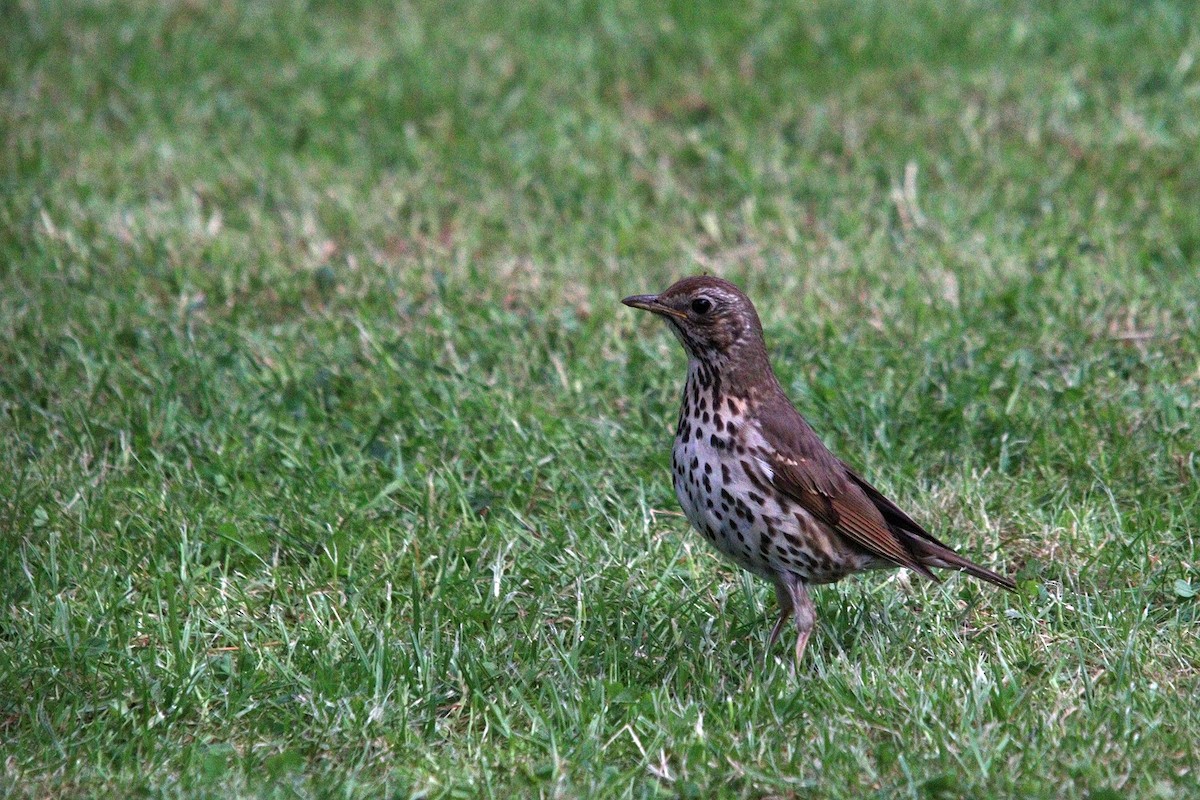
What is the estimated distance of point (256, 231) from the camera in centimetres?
788

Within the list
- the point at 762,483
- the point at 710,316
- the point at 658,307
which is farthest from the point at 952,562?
the point at 658,307

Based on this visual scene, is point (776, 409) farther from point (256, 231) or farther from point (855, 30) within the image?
point (855, 30)

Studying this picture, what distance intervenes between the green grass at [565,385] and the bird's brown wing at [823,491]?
1.00 feet

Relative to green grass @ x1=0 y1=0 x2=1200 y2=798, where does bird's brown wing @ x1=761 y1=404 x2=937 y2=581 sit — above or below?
above

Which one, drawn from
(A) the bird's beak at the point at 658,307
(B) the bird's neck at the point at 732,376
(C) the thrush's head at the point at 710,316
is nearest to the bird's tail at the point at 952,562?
(B) the bird's neck at the point at 732,376

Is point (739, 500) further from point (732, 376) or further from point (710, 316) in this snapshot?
point (710, 316)

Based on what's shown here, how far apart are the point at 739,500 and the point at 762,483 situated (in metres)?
0.09

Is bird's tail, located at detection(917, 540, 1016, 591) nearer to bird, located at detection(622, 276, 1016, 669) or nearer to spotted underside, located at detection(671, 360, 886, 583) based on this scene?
bird, located at detection(622, 276, 1016, 669)

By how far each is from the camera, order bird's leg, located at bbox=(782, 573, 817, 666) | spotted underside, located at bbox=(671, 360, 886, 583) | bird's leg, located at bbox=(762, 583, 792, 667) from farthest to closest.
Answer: bird's leg, located at bbox=(762, 583, 792, 667) → bird's leg, located at bbox=(782, 573, 817, 666) → spotted underside, located at bbox=(671, 360, 886, 583)

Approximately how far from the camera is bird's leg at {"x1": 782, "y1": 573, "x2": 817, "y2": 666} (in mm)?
4715

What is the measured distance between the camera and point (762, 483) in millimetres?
4633

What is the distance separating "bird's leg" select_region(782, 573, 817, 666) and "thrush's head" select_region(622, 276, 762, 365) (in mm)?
704

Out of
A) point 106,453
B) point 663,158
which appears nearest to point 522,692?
point 106,453

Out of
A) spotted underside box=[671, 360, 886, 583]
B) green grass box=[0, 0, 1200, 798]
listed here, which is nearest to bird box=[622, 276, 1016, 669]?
spotted underside box=[671, 360, 886, 583]
